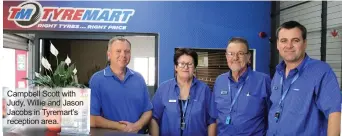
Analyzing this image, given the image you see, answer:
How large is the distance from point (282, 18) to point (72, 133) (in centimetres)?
429

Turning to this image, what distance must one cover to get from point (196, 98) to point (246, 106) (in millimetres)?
→ 385

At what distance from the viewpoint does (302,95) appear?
209 cm

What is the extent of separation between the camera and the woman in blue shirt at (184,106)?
261 cm

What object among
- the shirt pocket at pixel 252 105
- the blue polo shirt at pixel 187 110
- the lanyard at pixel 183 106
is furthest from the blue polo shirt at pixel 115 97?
the shirt pocket at pixel 252 105

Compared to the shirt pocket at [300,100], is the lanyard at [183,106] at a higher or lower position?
lower

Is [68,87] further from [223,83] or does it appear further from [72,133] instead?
[223,83]

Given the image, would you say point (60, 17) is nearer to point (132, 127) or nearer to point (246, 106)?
point (132, 127)

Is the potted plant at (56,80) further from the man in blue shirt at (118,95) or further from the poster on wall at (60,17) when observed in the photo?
the poster on wall at (60,17)

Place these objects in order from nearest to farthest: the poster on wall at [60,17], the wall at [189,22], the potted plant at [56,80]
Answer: the potted plant at [56,80] → the poster on wall at [60,17] → the wall at [189,22]

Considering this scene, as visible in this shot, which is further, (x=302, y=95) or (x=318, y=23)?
(x=318, y=23)

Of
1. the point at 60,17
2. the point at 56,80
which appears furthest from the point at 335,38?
the point at 60,17

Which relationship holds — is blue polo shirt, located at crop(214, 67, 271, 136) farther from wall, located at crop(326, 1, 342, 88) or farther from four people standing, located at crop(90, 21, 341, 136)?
wall, located at crop(326, 1, 342, 88)

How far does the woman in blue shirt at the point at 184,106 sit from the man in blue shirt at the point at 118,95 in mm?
132

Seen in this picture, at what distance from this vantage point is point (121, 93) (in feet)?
8.41
